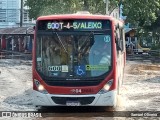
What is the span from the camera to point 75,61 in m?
12.4

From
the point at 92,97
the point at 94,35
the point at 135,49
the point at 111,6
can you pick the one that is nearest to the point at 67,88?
the point at 92,97

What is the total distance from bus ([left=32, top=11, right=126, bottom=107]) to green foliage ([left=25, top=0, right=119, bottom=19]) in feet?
89.6

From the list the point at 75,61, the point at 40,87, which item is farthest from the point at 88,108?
the point at 40,87

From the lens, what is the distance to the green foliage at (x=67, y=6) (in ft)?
131

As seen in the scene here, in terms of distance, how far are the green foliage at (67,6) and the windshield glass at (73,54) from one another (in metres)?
27.4

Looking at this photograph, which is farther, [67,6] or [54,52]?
[67,6]

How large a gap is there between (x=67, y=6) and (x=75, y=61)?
28060mm

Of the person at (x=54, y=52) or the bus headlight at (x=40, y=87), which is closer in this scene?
the bus headlight at (x=40, y=87)

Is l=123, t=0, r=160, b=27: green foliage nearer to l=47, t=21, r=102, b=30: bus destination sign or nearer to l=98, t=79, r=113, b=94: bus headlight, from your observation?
l=47, t=21, r=102, b=30: bus destination sign

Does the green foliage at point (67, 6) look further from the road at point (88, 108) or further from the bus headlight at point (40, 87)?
the bus headlight at point (40, 87)

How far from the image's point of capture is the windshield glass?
12.3 meters

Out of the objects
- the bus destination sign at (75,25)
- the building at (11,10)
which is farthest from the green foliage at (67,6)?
the bus destination sign at (75,25)

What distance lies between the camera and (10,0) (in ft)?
210

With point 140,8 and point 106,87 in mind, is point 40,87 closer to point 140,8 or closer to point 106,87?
point 106,87
